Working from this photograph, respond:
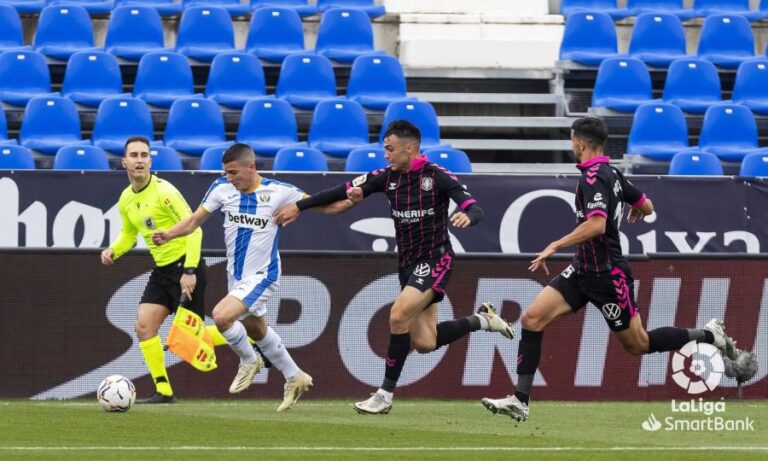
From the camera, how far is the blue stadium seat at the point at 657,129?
656 inches

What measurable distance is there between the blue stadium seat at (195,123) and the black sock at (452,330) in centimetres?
582

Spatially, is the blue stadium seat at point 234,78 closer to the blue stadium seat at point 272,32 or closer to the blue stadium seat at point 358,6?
the blue stadium seat at point 272,32

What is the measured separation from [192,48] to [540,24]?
15.0 feet

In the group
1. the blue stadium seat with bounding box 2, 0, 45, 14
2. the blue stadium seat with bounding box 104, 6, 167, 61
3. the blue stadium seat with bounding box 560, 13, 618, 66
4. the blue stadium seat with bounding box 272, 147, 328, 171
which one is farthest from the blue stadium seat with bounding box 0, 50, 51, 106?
the blue stadium seat with bounding box 560, 13, 618, 66

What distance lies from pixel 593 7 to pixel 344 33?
3.59 meters

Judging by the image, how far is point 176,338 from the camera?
10.7 meters

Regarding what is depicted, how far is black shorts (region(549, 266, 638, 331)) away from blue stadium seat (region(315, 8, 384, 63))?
8520mm

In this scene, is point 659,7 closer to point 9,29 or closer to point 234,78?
point 234,78

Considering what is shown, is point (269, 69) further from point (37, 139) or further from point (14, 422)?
point (14, 422)

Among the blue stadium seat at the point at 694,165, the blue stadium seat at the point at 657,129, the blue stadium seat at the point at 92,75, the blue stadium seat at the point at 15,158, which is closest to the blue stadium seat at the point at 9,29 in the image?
the blue stadium seat at the point at 92,75

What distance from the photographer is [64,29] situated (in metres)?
17.4

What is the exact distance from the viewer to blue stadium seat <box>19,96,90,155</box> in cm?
1577

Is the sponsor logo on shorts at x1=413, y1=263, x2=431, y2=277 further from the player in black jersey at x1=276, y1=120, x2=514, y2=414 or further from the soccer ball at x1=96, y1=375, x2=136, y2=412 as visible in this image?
the soccer ball at x1=96, y1=375, x2=136, y2=412

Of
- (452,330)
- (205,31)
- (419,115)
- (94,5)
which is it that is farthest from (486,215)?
(94,5)
